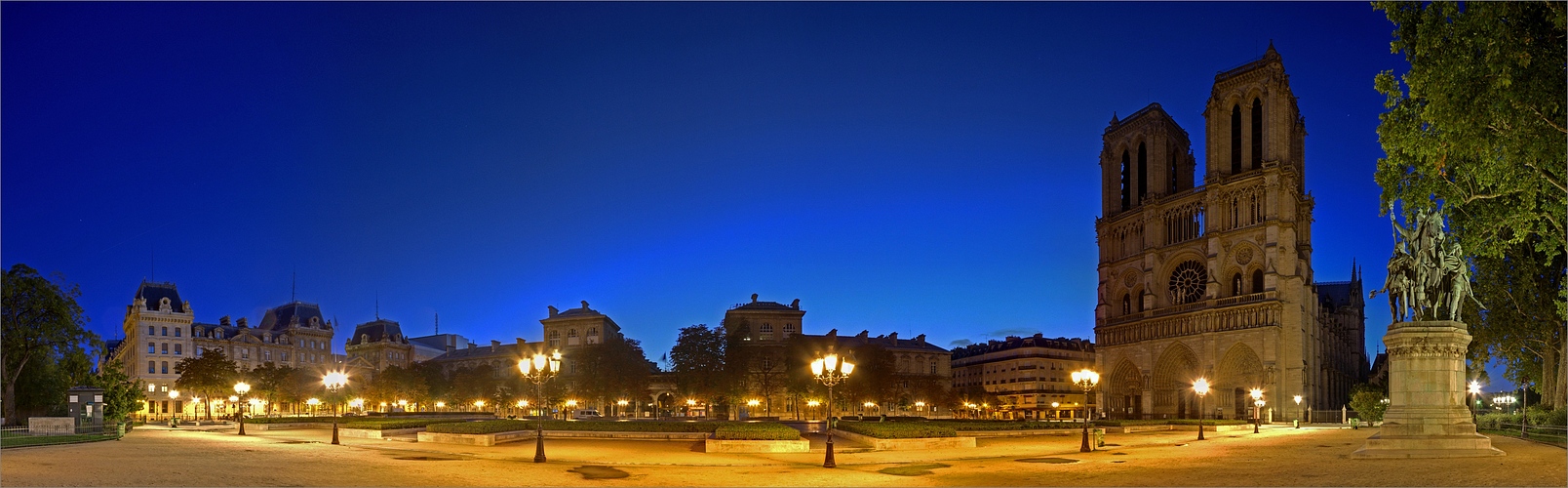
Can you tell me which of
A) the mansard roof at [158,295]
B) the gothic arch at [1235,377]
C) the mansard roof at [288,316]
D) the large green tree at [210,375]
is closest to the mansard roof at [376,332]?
the mansard roof at [288,316]

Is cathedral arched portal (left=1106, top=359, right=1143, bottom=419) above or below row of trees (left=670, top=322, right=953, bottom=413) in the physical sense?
below

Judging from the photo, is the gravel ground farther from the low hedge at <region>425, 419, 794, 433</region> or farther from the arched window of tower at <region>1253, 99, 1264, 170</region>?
the arched window of tower at <region>1253, 99, 1264, 170</region>

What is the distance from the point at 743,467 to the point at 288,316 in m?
125

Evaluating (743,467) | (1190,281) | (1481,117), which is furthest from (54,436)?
(1190,281)

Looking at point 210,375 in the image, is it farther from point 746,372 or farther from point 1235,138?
point 1235,138

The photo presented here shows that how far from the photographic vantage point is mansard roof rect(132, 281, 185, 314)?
108750 mm

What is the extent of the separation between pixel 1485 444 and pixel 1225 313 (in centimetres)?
6385

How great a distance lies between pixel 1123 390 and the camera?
315 ft

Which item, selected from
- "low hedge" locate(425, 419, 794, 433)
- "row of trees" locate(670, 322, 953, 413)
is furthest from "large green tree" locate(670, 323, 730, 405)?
"low hedge" locate(425, 419, 794, 433)

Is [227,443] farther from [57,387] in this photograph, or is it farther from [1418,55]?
[1418,55]

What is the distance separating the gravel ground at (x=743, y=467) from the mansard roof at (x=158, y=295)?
90.0 meters

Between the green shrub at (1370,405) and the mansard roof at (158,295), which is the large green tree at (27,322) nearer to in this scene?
the mansard roof at (158,295)

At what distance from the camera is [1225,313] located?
83875mm

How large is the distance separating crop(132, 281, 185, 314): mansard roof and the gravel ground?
90.0 m
